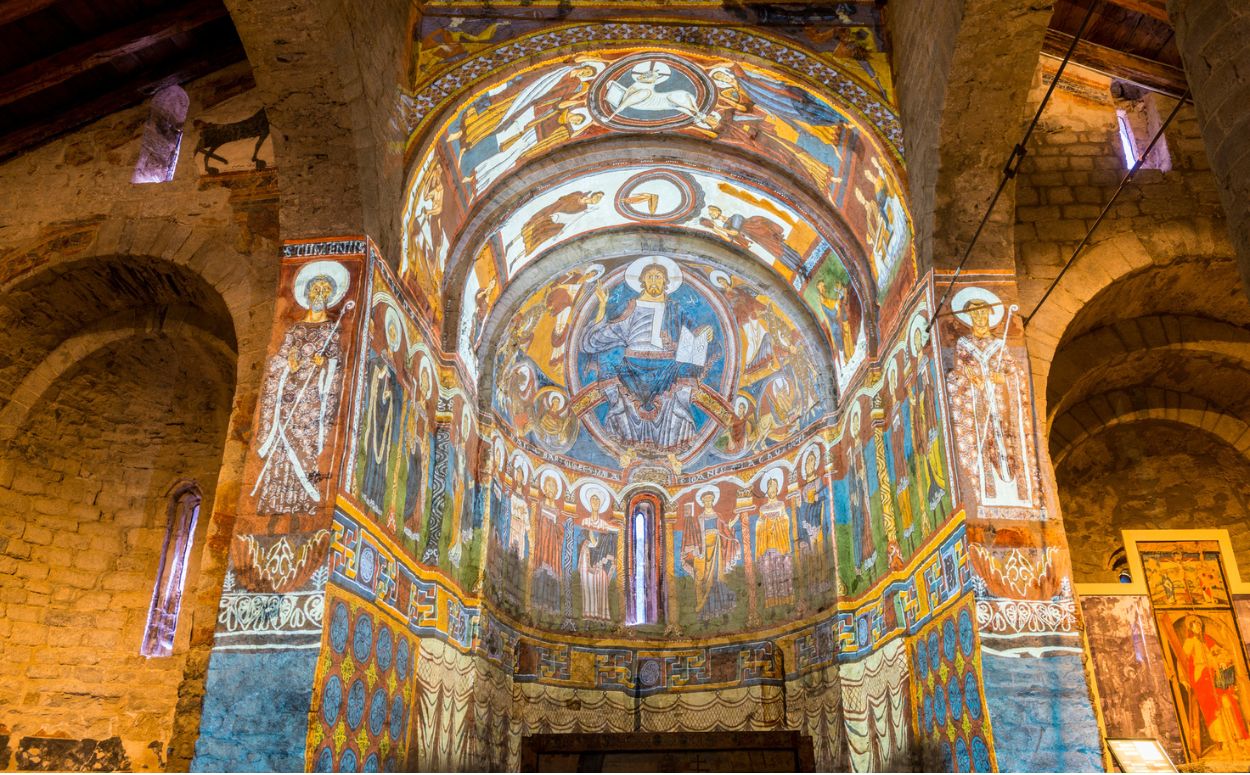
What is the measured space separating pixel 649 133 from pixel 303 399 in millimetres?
6107

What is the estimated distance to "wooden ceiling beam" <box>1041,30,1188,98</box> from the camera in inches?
399

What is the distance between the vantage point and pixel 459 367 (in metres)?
11.6

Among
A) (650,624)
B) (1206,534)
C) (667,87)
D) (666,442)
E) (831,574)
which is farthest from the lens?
(666,442)

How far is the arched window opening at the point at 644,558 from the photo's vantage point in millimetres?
14297

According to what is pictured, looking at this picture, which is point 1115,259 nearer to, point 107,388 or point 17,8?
point 17,8

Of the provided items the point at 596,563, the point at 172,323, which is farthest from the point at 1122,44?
the point at 172,323

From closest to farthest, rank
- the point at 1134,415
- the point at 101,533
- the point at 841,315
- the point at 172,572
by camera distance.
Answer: the point at 101,533, the point at 172,572, the point at 1134,415, the point at 841,315

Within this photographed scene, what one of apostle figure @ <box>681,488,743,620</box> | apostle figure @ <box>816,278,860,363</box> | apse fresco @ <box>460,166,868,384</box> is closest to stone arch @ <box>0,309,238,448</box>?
apse fresco @ <box>460,166,868,384</box>

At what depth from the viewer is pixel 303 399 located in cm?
832

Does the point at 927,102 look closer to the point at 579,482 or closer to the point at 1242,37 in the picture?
the point at 1242,37

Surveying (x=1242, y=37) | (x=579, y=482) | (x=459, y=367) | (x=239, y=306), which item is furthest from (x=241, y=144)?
(x=1242, y=37)

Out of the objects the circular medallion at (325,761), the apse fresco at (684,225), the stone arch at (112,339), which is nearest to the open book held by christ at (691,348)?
the apse fresco at (684,225)

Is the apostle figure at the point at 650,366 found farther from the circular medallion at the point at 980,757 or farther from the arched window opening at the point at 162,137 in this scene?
the circular medallion at the point at 980,757

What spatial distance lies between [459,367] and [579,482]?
3.77 meters
